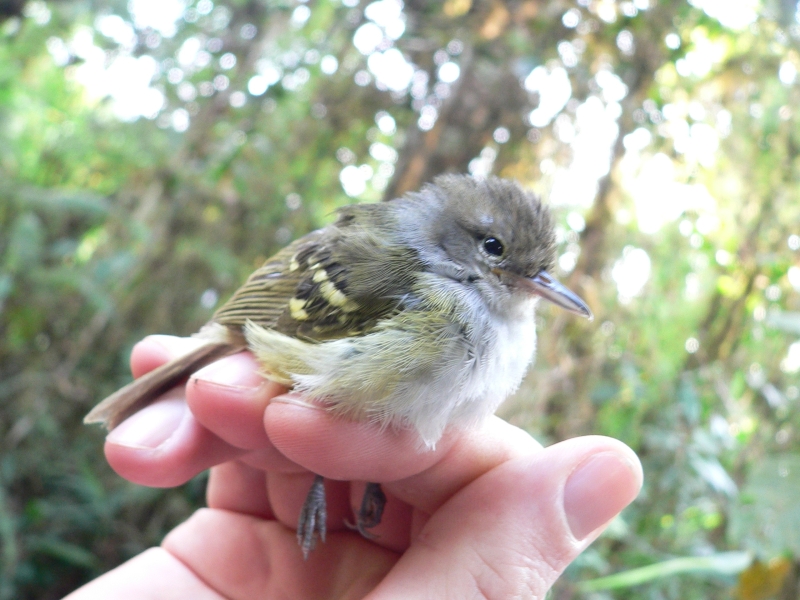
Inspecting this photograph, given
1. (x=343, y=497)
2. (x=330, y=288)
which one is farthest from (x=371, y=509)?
(x=330, y=288)

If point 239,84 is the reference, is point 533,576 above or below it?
below

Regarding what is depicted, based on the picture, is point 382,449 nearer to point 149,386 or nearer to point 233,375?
point 233,375

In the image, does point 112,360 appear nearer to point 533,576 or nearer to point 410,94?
point 410,94

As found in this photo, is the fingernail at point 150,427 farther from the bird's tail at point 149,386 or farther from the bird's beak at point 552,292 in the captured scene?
the bird's beak at point 552,292

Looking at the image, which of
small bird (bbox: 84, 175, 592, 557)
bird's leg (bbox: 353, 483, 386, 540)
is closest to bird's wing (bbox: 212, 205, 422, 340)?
small bird (bbox: 84, 175, 592, 557)

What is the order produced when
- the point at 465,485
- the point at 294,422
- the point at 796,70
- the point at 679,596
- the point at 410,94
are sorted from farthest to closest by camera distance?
1. the point at 410,94
2. the point at 796,70
3. the point at 679,596
4. the point at 465,485
5. the point at 294,422

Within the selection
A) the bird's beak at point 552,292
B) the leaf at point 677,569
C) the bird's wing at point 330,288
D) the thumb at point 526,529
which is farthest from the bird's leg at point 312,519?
the leaf at point 677,569

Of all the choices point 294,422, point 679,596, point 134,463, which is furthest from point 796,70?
point 134,463

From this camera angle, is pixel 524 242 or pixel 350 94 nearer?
pixel 524 242
